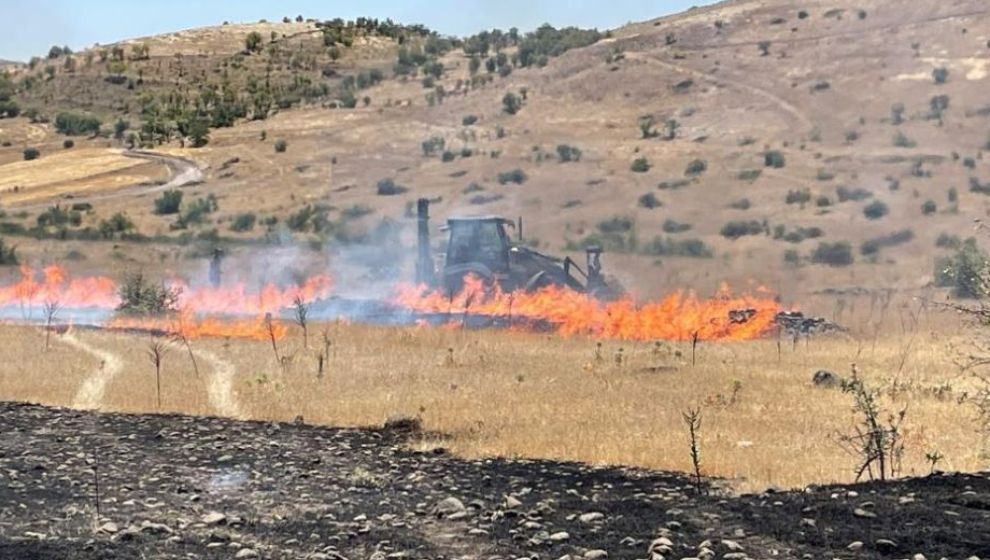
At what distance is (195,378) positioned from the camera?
20.6m

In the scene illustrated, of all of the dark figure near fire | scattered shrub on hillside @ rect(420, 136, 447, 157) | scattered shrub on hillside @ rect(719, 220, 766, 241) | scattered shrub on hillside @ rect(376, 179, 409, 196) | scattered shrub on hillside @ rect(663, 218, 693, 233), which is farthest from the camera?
scattered shrub on hillside @ rect(420, 136, 447, 157)

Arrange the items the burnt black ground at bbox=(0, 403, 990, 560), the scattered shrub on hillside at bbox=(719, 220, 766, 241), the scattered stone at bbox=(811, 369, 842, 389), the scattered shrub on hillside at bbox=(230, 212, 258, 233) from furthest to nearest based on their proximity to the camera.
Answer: the scattered shrub on hillside at bbox=(230, 212, 258, 233) < the scattered shrub on hillside at bbox=(719, 220, 766, 241) < the scattered stone at bbox=(811, 369, 842, 389) < the burnt black ground at bbox=(0, 403, 990, 560)

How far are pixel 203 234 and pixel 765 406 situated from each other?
49567mm

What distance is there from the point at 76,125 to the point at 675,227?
223 ft

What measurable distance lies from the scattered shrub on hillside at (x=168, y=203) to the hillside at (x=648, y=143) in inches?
41.9

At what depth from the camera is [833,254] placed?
50.6m

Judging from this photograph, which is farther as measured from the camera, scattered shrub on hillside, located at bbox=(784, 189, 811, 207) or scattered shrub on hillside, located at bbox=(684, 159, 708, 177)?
scattered shrub on hillside, located at bbox=(684, 159, 708, 177)

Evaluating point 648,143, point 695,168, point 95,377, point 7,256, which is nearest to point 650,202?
point 695,168

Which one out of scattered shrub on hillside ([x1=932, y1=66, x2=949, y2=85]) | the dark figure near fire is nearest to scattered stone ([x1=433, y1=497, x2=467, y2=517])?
the dark figure near fire

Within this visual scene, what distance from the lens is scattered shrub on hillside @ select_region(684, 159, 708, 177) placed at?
231ft

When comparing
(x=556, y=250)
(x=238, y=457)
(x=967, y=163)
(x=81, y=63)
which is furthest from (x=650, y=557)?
(x=81, y=63)

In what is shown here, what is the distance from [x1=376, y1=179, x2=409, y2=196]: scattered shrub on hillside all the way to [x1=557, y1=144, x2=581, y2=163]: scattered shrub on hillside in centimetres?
1170

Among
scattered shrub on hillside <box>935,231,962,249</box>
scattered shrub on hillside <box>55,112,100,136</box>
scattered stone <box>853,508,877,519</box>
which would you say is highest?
scattered shrub on hillside <box>55,112,100,136</box>

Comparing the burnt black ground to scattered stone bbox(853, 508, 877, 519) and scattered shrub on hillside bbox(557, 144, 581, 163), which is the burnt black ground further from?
scattered shrub on hillside bbox(557, 144, 581, 163)
